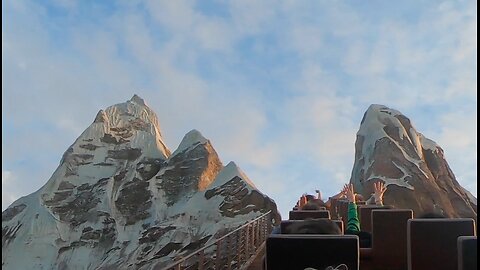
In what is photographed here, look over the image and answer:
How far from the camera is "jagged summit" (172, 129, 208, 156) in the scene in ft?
250

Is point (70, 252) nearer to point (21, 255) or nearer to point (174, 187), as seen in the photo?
point (21, 255)

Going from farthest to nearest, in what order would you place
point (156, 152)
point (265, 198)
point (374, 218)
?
point (156, 152) → point (265, 198) → point (374, 218)

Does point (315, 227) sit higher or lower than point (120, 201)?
lower

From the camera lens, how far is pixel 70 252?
73875 mm

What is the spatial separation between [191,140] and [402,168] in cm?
3539

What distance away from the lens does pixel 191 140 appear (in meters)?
77.1

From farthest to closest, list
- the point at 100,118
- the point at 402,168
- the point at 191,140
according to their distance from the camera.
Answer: the point at 100,118 → the point at 191,140 → the point at 402,168

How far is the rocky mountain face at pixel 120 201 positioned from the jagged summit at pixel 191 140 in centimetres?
13

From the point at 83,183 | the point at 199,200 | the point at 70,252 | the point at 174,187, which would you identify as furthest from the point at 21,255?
the point at 199,200

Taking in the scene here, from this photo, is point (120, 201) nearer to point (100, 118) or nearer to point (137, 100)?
point (100, 118)

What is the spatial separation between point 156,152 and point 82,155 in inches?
545

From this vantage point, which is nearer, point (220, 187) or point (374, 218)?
point (374, 218)

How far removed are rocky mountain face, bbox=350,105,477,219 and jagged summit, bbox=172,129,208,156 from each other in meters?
29.2

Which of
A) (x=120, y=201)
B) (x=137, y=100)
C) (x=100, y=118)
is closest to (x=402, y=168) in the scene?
(x=120, y=201)
